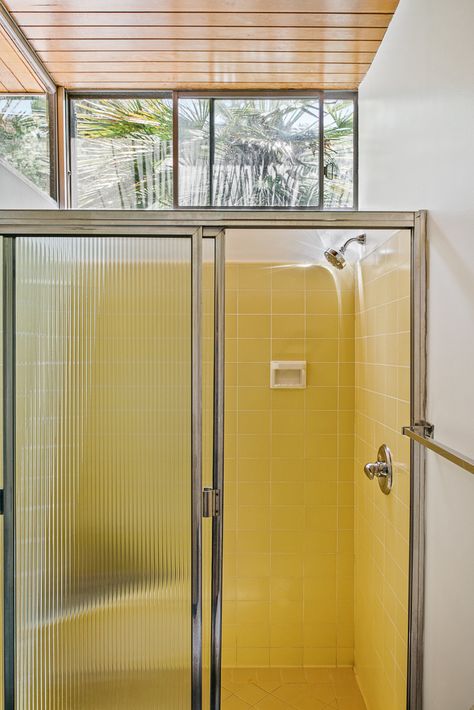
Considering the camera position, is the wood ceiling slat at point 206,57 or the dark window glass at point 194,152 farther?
the dark window glass at point 194,152

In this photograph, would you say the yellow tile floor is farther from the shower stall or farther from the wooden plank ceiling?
the wooden plank ceiling

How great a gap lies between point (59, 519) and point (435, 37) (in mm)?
1634

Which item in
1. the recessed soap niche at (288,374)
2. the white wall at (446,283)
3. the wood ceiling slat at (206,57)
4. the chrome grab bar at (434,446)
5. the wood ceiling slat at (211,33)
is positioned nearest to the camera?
the chrome grab bar at (434,446)

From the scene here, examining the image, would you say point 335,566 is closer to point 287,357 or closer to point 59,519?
point 287,357

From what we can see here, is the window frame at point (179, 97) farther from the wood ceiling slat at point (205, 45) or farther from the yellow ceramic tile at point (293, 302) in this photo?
the yellow ceramic tile at point (293, 302)

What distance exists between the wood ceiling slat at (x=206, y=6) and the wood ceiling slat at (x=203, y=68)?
34 centimetres

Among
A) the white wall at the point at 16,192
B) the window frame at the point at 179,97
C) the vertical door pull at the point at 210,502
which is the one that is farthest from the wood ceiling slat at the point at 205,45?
the vertical door pull at the point at 210,502

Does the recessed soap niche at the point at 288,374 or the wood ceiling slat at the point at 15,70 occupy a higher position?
the wood ceiling slat at the point at 15,70

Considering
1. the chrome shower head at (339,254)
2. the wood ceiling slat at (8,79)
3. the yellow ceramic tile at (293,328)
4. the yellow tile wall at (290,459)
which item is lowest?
the yellow tile wall at (290,459)

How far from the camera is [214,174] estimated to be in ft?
7.57

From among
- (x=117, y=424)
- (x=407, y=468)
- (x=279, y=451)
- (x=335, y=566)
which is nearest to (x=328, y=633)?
(x=335, y=566)

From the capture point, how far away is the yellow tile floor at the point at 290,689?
207 cm

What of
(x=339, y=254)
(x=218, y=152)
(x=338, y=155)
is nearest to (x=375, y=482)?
(x=339, y=254)

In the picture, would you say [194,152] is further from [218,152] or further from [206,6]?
[206,6]
